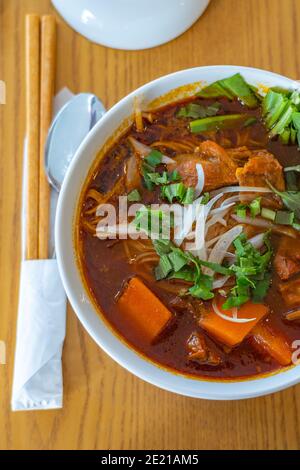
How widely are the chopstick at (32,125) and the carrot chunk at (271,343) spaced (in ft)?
1.78

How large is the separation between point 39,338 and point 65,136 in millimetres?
477

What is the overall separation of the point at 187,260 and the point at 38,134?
50 centimetres

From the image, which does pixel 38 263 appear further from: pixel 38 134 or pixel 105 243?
pixel 38 134

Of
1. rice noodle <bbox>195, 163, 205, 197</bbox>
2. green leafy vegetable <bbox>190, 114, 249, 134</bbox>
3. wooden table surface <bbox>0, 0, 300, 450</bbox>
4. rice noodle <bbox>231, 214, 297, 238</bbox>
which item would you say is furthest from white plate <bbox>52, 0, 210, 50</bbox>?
rice noodle <bbox>231, 214, 297, 238</bbox>

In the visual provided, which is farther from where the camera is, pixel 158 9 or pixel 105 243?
pixel 158 9

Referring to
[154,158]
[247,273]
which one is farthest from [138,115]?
[247,273]

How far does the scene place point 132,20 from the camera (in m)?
1.56

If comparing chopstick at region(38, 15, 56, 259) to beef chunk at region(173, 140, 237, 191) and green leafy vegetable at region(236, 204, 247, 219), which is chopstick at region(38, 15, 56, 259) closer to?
beef chunk at region(173, 140, 237, 191)

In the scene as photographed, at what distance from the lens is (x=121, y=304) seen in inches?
53.9

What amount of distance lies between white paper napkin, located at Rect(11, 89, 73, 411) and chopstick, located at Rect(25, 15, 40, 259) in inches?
2.5

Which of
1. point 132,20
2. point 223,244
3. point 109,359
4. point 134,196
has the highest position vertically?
point 132,20

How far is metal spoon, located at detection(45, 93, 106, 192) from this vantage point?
1.50m

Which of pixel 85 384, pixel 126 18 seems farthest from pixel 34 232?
pixel 126 18

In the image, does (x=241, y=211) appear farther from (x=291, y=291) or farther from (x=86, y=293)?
(x=86, y=293)
